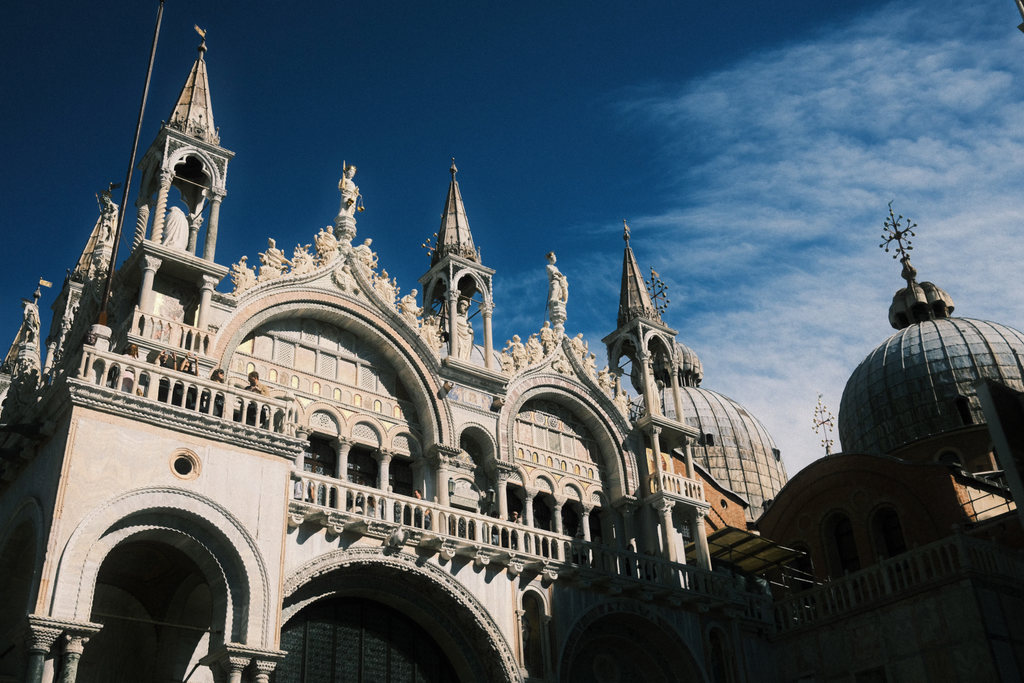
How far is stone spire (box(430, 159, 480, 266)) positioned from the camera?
28.0 m

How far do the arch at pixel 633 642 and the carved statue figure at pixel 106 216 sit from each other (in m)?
14.7

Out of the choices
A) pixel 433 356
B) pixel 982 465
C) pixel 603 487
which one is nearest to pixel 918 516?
pixel 982 465

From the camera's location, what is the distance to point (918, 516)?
32344 mm

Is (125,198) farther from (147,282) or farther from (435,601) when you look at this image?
(435,601)

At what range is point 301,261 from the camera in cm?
2391

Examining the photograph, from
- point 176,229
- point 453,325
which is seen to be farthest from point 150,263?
point 453,325

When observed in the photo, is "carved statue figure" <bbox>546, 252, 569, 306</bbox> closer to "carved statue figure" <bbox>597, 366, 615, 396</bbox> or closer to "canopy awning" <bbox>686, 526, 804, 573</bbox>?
"carved statue figure" <bbox>597, 366, 615, 396</bbox>

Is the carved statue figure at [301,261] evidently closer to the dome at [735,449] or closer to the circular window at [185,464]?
the circular window at [185,464]

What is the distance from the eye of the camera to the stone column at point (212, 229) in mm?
22031

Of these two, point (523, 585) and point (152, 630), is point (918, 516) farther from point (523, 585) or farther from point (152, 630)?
point (152, 630)

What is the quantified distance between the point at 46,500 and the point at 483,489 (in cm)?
1134

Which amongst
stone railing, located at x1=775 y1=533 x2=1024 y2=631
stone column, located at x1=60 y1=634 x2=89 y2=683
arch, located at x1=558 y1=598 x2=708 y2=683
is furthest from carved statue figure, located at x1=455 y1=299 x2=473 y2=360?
stone column, located at x1=60 y1=634 x2=89 y2=683

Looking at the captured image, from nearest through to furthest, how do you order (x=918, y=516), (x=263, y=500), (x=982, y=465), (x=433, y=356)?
(x=263, y=500), (x=433, y=356), (x=918, y=516), (x=982, y=465)

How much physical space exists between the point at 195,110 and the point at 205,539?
10921 mm
